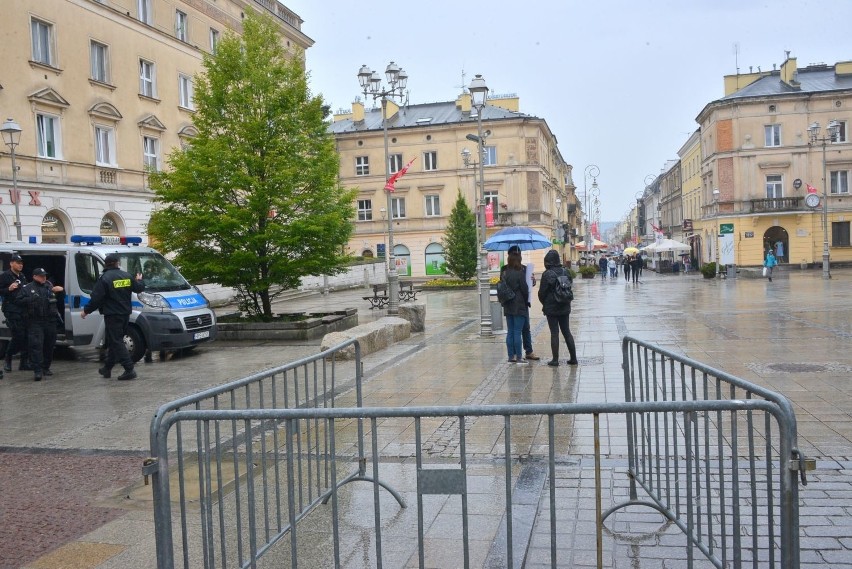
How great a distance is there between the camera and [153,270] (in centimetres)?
1533

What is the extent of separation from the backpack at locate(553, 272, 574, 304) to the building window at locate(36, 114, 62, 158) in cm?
2252

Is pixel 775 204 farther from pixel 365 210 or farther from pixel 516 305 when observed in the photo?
pixel 516 305

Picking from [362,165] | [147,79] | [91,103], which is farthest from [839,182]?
[91,103]

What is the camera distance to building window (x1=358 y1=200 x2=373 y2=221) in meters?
64.5

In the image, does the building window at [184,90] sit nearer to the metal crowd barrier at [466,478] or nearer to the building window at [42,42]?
the building window at [42,42]

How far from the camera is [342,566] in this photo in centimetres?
448

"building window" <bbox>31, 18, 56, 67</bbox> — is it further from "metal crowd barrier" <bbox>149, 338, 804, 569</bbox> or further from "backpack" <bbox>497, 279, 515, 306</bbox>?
"metal crowd barrier" <bbox>149, 338, 804, 569</bbox>

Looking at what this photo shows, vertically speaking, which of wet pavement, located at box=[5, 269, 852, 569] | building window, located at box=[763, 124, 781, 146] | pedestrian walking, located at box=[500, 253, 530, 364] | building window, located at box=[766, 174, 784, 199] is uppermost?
building window, located at box=[763, 124, 781, 146]

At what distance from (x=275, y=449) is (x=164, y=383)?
26.2 ft

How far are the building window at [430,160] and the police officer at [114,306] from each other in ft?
169

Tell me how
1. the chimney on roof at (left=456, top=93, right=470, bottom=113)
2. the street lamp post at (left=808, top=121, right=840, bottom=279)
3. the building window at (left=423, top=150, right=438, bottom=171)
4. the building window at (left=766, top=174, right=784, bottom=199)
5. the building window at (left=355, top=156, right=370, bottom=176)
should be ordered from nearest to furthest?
the street lamp post at (left=808, top=121, right=840, bottom=279) → the building window at (left=766, top=174, right=784, bottom=199) → the building window at (left=423, top=150, right=438, bottom=171) → the chimney on roof at (left=456, top=93, right=470, bottom=113) → the building window at (left=355, top=156, right=370, bottom=176)

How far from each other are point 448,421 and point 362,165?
57.9 metres

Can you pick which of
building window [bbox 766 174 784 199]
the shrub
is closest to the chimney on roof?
building window [bbox 766 174 784 199]

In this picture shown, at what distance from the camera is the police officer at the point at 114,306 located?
12.0 meters
